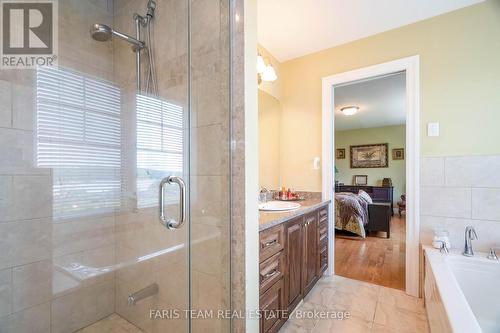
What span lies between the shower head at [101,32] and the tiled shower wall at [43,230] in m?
0.04

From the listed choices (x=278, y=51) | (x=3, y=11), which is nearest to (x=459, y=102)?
(x=278, y=51)

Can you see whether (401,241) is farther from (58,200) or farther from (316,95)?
(58,200)

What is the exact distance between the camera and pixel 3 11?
4.24 feet

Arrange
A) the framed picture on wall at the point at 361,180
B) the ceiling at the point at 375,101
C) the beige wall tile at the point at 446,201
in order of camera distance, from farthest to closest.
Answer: the framed picture on wall at the point at 361,180
the ceiling at the point at 375,101
the beige wall tile at the point at 446,201

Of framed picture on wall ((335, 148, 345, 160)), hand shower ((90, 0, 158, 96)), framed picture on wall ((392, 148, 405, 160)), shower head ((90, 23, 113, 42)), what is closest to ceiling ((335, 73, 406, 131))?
framed picture on wall ((392, 148, 405, 160))

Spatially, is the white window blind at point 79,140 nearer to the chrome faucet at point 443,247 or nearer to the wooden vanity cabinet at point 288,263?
the wooden vanity cabinet at point 288,263

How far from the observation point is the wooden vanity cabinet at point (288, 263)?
1.38 m

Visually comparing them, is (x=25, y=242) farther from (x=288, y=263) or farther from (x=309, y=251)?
(x=309, y=251)

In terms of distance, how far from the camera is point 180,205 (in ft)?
4.17

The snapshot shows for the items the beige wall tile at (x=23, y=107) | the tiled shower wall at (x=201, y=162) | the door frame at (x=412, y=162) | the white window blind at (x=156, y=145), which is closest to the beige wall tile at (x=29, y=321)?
the tiled shower wall at (x=201, y=162)

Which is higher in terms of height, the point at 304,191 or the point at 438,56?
the point at 438,56

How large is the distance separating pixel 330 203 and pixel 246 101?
173cm

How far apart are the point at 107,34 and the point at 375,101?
4.27 metres

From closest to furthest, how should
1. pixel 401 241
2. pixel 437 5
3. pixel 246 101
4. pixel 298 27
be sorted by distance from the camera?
pixel 246 101 < pixel 437 5 < pixel 298 27 < pixel 401 241
